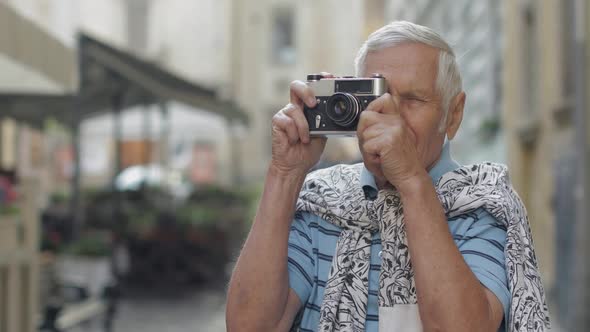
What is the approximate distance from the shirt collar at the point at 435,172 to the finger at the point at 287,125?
19cm

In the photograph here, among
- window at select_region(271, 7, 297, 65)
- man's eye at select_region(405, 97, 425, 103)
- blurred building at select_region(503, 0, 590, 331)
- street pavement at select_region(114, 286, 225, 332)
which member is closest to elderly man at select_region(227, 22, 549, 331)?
man's eye at select_region(405, 97, 425, 103)

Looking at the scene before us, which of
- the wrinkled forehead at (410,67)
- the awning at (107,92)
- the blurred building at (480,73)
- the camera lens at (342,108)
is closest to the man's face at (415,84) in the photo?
the wrinkled forehead at (410,67)

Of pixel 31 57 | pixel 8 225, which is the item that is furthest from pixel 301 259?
pixel 8 225

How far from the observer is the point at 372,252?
1.93 metres

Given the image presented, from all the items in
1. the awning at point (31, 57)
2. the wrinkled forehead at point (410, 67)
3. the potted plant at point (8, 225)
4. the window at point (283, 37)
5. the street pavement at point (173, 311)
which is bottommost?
the street pavement at point (173, 311)

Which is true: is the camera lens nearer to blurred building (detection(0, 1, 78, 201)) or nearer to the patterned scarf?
the patterned scarf

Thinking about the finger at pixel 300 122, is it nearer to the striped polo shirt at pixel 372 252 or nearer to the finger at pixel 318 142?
the finger at pixel 318 142

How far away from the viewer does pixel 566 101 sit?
871cm

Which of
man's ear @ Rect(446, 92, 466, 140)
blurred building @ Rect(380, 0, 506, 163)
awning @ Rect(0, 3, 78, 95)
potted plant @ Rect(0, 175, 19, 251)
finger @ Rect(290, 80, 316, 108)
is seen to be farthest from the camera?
blurred building @ Rect(380, 0, 506, 163)

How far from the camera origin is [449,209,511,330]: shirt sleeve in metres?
1.79

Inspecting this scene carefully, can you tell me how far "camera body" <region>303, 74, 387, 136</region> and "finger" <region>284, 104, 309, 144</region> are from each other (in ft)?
0.04

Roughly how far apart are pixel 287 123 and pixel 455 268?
1.49 ft

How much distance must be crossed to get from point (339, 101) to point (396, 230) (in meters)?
0.28

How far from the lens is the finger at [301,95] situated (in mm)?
1868
